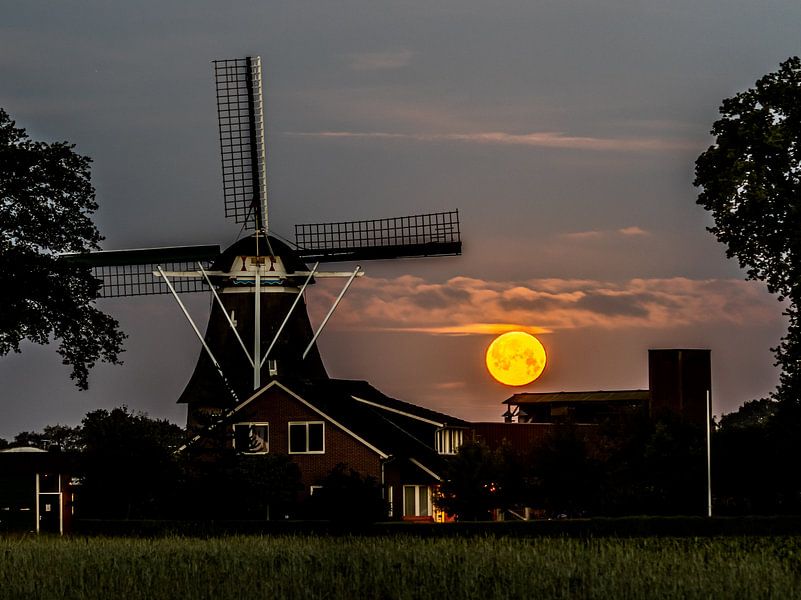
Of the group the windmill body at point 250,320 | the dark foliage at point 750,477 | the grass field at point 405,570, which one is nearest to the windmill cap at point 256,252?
the windmill body at point 250,320

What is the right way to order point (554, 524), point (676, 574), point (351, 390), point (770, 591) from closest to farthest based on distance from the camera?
point (770, 591)
point (676, 574)
point (554, 524)
point (351, 390)

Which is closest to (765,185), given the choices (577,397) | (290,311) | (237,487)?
(237,487)

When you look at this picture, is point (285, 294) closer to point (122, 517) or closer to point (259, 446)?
point (259, 446)

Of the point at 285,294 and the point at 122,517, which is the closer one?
the point at 122,517

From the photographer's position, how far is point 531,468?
82812mm

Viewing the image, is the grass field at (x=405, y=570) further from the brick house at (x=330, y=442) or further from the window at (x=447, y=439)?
the window at (x=447, y=439)

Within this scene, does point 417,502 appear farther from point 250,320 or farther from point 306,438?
point 250,320

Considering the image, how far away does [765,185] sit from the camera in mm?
58500

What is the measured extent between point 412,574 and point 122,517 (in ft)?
136

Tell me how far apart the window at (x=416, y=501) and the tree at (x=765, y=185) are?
32807 millimetres

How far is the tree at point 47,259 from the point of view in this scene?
67062 mm

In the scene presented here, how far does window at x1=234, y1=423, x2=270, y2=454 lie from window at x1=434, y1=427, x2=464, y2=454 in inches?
432

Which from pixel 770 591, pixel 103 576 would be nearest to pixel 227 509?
pixel 103 576

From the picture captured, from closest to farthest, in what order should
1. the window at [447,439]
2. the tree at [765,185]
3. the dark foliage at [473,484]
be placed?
the tree at [765,185] → the dark foliage at [473,484] → the window at [447,439]
